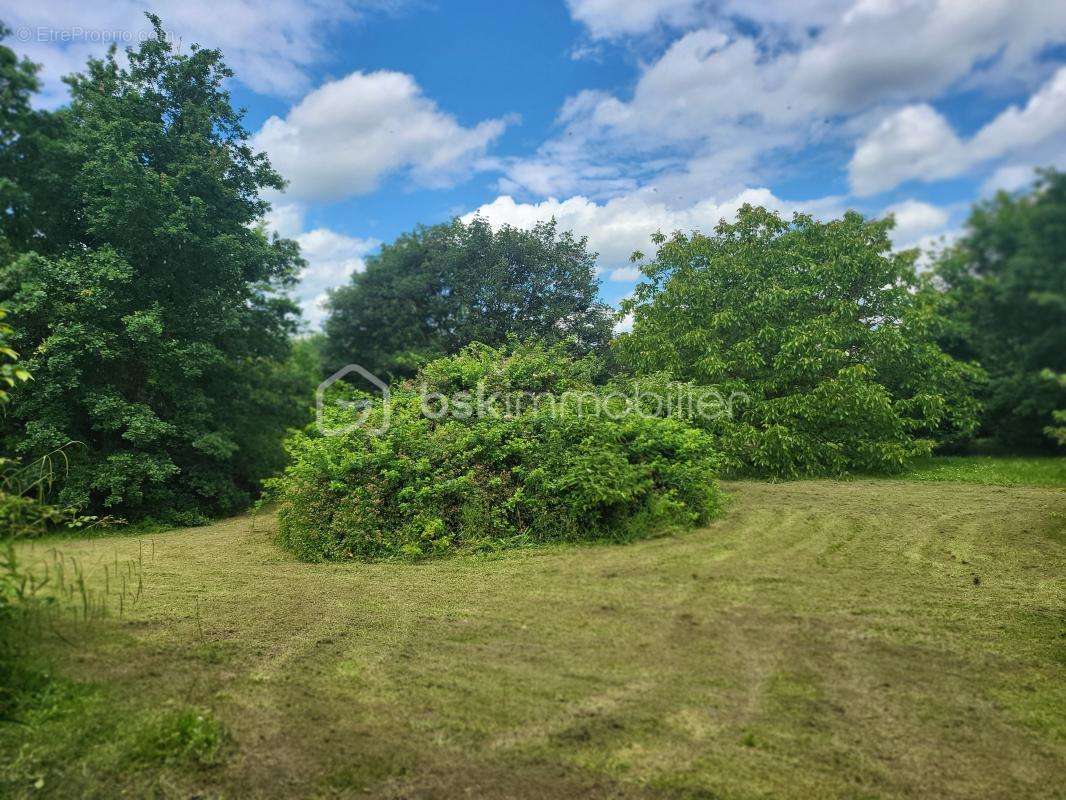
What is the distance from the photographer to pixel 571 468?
6867 millimetres

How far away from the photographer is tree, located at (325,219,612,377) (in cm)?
2445

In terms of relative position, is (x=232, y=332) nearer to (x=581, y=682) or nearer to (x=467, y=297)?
(x=467, y=297)

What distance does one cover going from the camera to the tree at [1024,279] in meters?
2.29

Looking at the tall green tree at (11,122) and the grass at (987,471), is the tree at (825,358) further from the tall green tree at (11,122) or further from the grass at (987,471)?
the tall green tree at (11,122)

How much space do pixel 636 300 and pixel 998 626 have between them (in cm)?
1160

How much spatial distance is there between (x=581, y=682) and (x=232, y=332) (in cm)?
1327

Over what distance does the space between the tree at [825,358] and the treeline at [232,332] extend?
0.14 ft

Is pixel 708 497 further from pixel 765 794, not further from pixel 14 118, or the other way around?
pixel 14 118

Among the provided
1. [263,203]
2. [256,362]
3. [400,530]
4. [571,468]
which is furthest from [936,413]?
[256,362]

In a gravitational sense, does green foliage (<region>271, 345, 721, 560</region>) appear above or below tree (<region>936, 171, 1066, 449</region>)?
below

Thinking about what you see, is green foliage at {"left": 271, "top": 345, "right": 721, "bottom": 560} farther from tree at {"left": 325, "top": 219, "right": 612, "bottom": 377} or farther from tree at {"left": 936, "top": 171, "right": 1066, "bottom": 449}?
tree at {"left": 325, "top": 219, "right": 612, "bottom": 377}

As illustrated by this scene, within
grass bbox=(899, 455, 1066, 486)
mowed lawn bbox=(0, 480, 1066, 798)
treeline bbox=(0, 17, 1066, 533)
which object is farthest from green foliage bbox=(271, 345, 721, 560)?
grass bbox=(899, 455, 1066, 486)

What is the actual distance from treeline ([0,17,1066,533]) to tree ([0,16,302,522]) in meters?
0.04

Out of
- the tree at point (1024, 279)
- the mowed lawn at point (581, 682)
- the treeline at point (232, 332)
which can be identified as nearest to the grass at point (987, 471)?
the treeline at point (232, 332)
